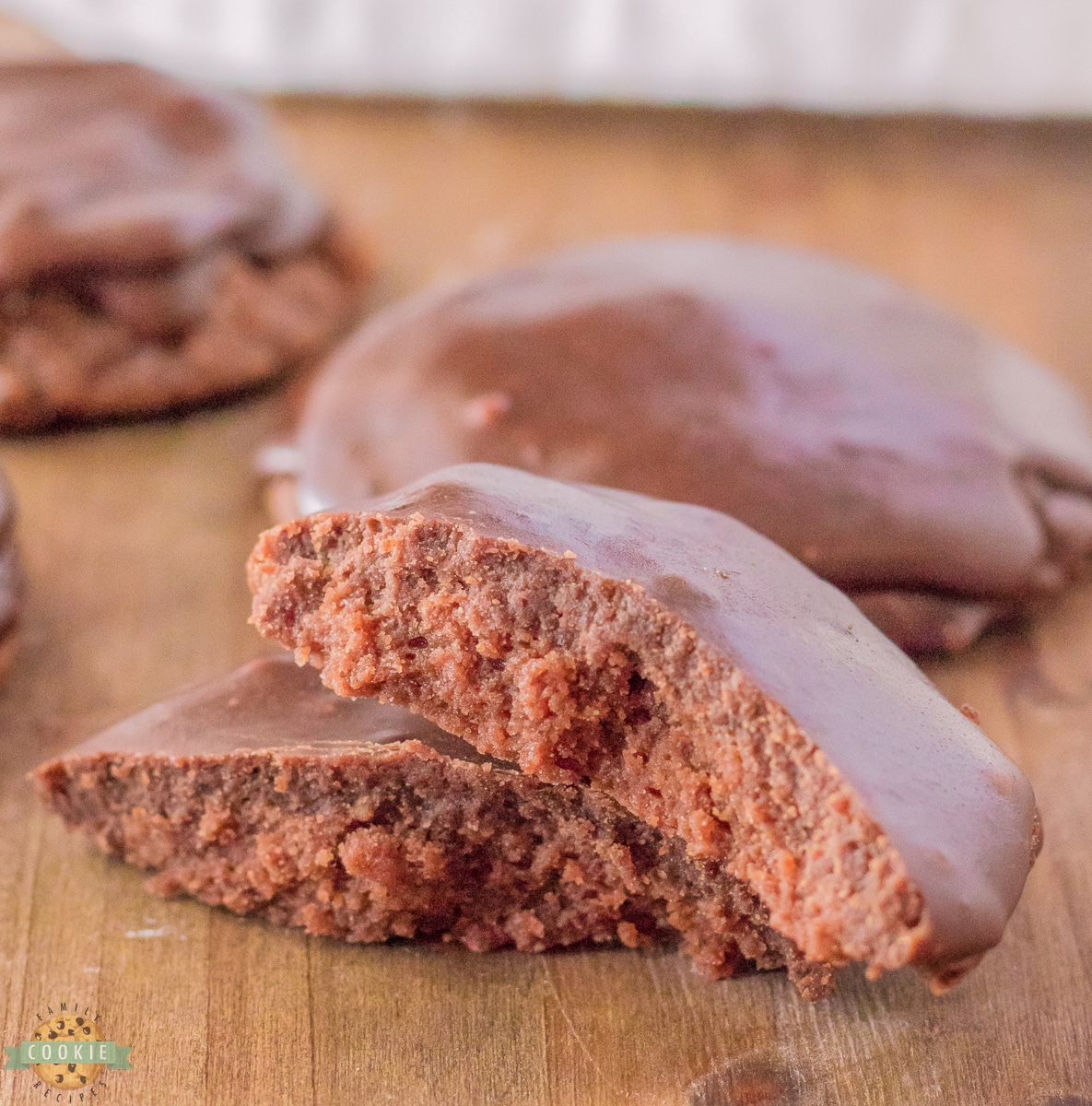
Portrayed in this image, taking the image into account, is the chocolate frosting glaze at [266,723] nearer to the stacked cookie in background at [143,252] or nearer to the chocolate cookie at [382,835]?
the chocolate cookie at [382,835]

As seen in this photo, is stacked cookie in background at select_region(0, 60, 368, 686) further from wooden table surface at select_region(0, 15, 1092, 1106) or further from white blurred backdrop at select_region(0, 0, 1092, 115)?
white blurred backdrop at select_region(0, 0, 1092, 115)

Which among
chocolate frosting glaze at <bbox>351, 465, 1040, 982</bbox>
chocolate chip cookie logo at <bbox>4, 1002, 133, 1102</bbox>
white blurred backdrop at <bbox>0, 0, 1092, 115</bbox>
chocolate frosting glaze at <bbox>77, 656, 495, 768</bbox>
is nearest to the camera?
chocolate frosting glaze at <bbox>351, 465, 1040, 982</bbox>

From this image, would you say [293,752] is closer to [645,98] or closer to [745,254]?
[745,254]

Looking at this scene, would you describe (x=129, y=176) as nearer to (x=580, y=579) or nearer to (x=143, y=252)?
(x=143, y=252)

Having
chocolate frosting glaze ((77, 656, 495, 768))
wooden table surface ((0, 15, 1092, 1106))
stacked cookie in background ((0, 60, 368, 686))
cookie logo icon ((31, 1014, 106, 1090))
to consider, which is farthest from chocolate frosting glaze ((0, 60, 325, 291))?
cookie logo icon ((31, 1014, 106, 1090))

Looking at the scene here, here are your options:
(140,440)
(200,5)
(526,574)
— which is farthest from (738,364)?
(200,5)

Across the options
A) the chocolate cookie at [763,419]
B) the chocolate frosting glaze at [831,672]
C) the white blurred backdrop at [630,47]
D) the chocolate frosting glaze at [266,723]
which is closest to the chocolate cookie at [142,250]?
the chocolate cookie at [763,419]
